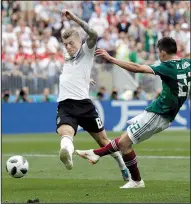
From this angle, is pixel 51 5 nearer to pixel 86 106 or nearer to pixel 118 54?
pixel 118 54

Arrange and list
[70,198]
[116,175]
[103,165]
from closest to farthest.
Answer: [70,198] → [116,175] → [103,165]

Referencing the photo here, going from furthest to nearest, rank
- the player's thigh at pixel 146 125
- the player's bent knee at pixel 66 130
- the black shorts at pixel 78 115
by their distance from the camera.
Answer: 1. the black shorts at pixel 78 115
2. the player's bent knee at pixel 66 130
3. the player's thigh at pixel 146 125

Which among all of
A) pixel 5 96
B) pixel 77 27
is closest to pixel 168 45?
pixel 5 96

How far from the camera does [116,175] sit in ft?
47.8

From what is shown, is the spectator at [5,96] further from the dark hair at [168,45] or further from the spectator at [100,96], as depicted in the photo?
the dark hair at [168,45]

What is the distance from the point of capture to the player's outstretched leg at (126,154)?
1207 centimetres

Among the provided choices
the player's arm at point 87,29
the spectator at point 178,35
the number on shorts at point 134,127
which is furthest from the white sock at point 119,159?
the spectator at point 178,35

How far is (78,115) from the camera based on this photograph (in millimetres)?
12656

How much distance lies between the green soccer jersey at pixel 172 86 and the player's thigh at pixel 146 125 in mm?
88

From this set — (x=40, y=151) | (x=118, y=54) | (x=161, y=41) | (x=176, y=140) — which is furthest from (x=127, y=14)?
(x=161, y=41)

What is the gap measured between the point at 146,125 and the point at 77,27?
19.2 metres

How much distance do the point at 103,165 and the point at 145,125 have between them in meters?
4.94

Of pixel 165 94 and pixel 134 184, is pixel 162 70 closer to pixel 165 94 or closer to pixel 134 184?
pixel 165 94

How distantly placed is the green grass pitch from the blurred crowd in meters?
4.62
